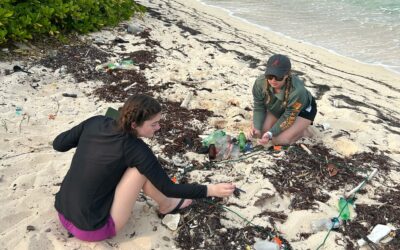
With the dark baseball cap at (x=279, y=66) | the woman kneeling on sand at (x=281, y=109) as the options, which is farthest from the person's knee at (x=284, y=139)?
the dark baseball cap at (x=279, y=66)

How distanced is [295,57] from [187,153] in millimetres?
4716

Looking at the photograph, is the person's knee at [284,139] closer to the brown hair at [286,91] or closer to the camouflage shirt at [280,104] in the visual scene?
the camouflage shirt at [280,104]

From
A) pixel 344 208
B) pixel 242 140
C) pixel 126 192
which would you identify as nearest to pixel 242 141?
pixel 242 140

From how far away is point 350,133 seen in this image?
525cm

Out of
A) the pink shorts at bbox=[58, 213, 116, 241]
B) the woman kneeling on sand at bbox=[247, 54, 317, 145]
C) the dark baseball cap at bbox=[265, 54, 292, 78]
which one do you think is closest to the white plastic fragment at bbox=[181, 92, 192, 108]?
the woman kneeling on sand at bbox=[247, 54, 317, 145]

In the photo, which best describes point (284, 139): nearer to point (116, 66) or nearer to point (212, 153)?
point (212, 153)

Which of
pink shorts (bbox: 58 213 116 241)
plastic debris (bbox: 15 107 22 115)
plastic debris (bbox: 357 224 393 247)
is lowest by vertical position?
plastic debris (bbox: 15 107 22 115)

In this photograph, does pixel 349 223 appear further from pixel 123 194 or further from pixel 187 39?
pixel 187 39

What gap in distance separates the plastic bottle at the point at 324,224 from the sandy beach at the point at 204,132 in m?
0.06

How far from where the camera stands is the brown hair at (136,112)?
2.87 m

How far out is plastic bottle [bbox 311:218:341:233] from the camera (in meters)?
3.53

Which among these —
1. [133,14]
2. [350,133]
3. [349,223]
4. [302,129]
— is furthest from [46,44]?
[349,223]

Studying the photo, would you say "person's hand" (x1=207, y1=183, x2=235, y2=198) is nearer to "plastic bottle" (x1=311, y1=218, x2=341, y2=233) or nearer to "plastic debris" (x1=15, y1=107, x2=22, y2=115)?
"plastic bottle" (x1=311, y1=218, x2=341, y2=233)

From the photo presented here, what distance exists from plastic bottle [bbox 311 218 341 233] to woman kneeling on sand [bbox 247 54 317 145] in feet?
4.18
